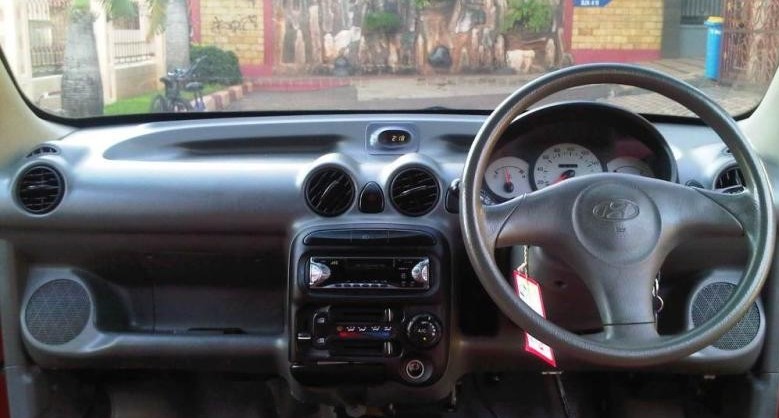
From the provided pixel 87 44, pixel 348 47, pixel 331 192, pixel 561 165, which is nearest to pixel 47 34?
pixel 87 44

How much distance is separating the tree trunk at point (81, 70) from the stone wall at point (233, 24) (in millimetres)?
380

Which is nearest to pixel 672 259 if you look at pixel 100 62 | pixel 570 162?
pixel 570 162

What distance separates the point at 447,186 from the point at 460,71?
2.28 ft

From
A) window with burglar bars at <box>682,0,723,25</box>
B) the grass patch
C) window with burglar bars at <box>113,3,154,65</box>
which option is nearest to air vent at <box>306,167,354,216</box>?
the grass patch

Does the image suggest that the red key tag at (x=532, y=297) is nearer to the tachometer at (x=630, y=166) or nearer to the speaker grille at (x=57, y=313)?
the tachometer at (x=630, y=166)

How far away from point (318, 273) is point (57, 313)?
0.90 metres

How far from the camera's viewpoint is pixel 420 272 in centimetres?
266

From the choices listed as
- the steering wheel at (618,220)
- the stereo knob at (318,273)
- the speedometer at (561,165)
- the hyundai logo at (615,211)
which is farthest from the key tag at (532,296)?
the stereo knob at (318,273)

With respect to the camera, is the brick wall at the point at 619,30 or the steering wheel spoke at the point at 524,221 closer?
the steering wheel spoke at the point at 524,221

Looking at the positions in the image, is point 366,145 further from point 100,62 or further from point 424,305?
point 100,62

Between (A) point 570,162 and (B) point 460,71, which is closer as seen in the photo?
(A) point 570,162

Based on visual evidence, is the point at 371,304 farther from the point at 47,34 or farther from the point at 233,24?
the point at 47,34

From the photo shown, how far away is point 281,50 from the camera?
333 centimetres

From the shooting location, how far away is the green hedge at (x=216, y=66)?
3281 mm
